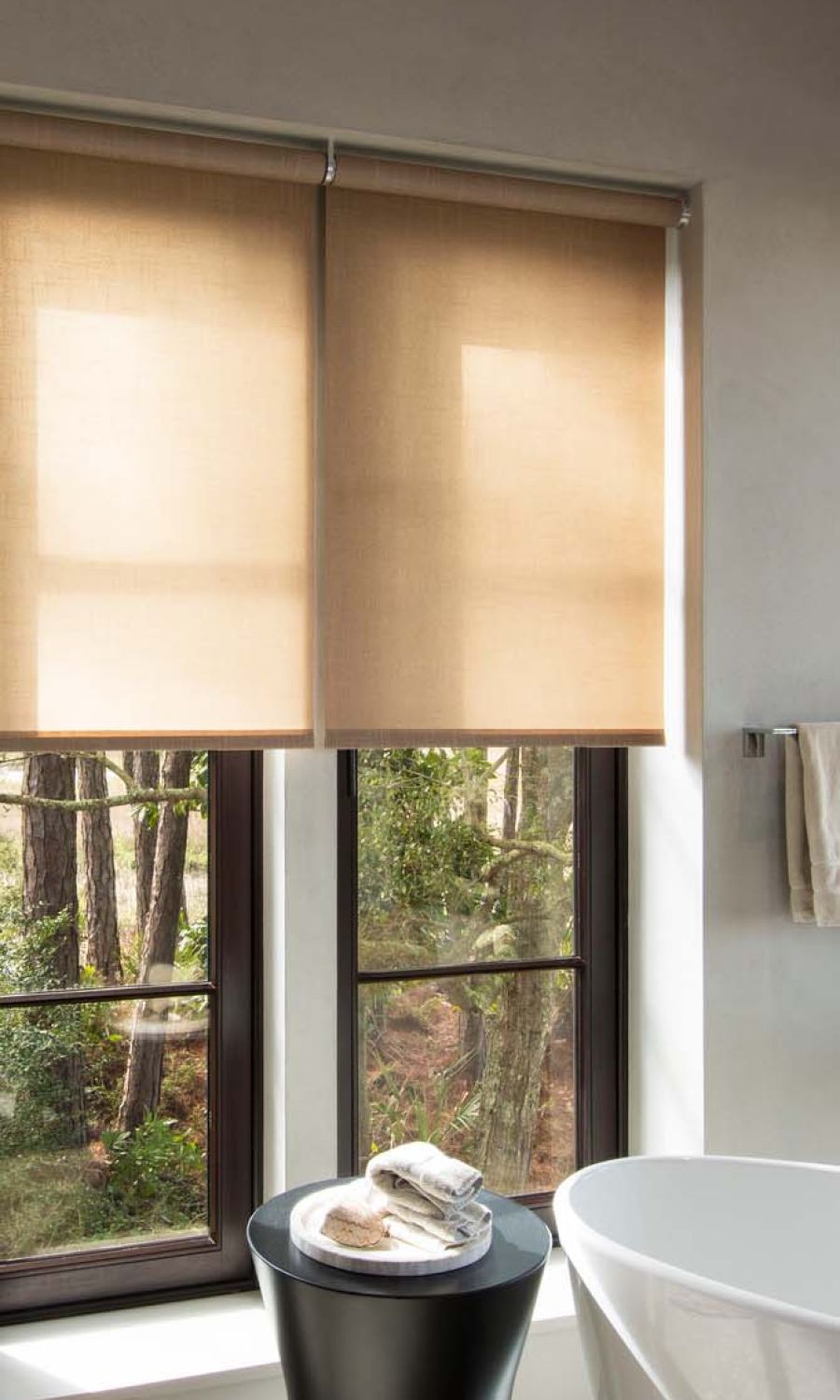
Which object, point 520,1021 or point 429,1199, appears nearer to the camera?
point 429,1199

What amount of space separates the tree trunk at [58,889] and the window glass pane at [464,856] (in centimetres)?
52

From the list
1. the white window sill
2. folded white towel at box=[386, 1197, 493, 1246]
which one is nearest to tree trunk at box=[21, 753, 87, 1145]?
the white window sill

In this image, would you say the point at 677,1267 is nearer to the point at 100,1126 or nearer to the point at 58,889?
the point at 100,1126

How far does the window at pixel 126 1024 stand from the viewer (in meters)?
2.16

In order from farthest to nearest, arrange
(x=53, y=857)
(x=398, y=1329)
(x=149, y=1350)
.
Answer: (x=53, y=857), (x=149, y=1350), (x=398, y=1329)

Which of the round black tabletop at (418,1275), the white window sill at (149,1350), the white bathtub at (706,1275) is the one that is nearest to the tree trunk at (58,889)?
the white window sill at (149,1350)

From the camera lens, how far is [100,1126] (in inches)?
86.8

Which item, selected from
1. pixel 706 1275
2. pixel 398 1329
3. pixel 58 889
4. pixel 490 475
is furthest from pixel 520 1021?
pixel 490 475

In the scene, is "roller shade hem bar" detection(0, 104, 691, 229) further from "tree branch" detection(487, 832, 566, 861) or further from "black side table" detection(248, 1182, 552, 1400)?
"black side table" detection(248, 1182, 552, 1400)

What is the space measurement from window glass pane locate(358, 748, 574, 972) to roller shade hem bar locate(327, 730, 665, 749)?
0.11 m

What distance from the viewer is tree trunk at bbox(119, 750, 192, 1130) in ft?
7.30

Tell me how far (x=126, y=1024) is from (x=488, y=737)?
2.69 ft

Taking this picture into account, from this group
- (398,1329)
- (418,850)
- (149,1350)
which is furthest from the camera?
(418,850)

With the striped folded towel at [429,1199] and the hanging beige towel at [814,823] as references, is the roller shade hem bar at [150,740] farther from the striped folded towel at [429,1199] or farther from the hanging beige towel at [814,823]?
the hanging beige towel at [814,823]
